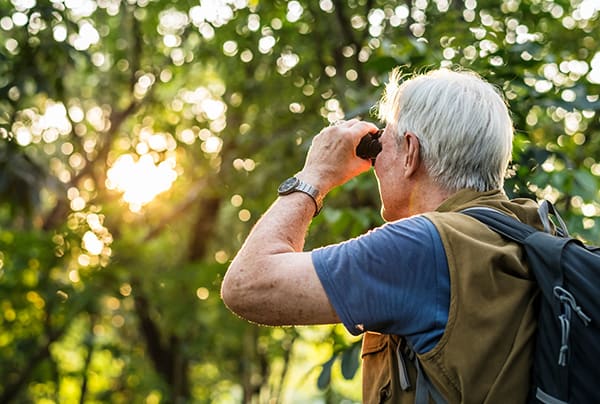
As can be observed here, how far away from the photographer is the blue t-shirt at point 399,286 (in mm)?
1519

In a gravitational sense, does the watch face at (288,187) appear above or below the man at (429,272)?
above

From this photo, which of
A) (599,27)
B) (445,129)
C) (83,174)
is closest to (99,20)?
(83,174)

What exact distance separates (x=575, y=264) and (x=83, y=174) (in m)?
6.48

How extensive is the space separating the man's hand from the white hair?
0.14 metres

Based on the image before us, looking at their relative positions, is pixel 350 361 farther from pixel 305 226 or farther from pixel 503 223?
pixel 503 223

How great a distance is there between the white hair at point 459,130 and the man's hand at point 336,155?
5.6 inches

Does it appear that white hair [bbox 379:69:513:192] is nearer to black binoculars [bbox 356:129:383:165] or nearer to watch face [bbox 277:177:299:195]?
black binoculars [bbox 356:129:383:165]

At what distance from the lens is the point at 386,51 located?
267cm

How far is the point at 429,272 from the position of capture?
152 cm

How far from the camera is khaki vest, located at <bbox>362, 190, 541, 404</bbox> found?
58.2 inches

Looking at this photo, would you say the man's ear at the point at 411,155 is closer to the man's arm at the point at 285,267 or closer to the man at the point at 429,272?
the man at the point at 429,272

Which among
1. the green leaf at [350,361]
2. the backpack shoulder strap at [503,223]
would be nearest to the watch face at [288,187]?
the backpack shoulder strap at [503,223]

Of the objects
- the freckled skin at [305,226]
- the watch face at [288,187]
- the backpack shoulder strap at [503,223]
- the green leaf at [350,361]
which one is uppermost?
the watch face at [288,187]

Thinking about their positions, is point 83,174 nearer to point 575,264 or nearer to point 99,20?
point 99,20
